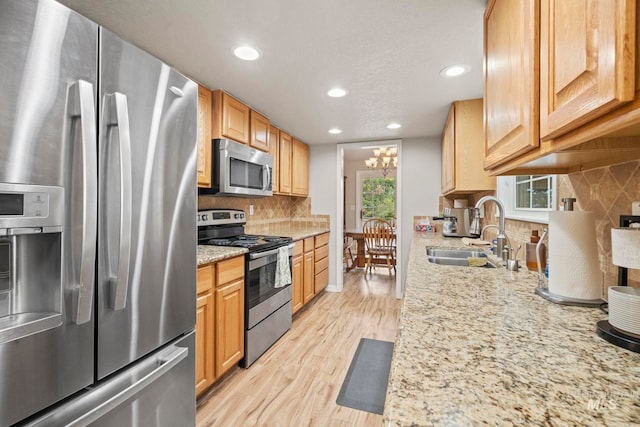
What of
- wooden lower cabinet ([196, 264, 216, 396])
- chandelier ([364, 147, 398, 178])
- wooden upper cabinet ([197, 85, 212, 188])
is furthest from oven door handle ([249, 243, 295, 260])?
chandelier ([364, 147, 398, 178])

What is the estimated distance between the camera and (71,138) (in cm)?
87

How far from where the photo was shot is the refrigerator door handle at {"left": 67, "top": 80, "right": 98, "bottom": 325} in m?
0.88

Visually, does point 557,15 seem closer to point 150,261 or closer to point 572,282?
point 572,282

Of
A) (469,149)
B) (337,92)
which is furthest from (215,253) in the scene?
(469,149)

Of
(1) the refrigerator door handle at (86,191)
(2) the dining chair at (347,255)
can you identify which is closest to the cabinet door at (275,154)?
(2) the dining chair at (347,255)

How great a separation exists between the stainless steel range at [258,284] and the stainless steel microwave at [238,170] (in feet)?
1.09

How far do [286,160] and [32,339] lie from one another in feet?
10.1

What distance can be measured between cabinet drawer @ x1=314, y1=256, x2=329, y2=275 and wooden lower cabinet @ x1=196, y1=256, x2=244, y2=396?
68.7 inches

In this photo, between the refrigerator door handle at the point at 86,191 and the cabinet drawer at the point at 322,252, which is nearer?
the refrigerator door handle at the point at 86,191

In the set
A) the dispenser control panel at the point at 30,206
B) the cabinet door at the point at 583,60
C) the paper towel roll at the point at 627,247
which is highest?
the cabinet door at the point at 583,60

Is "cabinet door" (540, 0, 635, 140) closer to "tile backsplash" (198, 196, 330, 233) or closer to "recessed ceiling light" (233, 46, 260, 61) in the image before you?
"recessed ceiling light" (233, 46, 260, 61)

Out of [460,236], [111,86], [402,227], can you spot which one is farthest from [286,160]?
[111,86]

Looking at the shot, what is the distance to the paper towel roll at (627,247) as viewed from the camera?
684mm

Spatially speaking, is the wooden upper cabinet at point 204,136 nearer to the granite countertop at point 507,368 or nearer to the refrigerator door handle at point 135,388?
the refrigerator door handle at point 135,388
